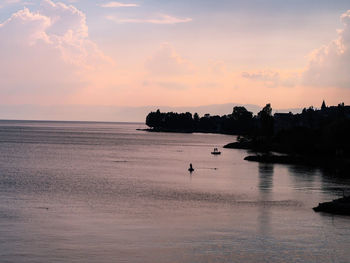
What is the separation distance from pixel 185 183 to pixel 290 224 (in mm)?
37670

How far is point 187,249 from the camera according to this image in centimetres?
4453

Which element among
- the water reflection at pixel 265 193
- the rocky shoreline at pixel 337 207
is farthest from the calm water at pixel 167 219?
the rocky shoreline at pixel 337 207

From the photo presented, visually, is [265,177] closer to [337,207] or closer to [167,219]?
[337,207]

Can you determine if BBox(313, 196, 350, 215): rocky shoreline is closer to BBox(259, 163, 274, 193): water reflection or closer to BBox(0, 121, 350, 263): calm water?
BBox(0, 121, 350, 263): calm water

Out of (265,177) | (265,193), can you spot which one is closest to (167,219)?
(265,193)

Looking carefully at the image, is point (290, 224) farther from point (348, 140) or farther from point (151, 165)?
point (348, 140)

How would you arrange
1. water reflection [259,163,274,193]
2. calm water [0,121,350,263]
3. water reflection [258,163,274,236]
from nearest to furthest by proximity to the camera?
calm water [0,121,350,263]
water reflection [258,163,274,236]
water reflection [259,163,274,193]

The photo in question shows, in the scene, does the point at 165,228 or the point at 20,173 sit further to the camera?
the point at 20,173

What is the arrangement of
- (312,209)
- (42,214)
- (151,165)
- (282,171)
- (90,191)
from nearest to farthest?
(42,214)
(312,209)
(90,191)
(282,171)
(151,165)

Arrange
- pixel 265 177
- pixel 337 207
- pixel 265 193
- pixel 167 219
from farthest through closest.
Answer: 1. pixel 265 177
2. pixel 265 193
3. pixel 337 207
4. pixel 167 219

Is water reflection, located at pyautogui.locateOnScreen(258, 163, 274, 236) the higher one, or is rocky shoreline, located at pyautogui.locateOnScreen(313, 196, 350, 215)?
rocky shoreline, located at pyautogui.locateOnScreen(313, 196, 350, 215)

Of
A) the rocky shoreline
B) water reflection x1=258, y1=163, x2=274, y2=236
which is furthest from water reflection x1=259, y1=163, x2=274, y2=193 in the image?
the rocky shoreline

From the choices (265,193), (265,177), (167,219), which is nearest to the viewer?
(167,219)

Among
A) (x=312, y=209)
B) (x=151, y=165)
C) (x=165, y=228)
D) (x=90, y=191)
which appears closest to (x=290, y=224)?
(x=312, y=209)
